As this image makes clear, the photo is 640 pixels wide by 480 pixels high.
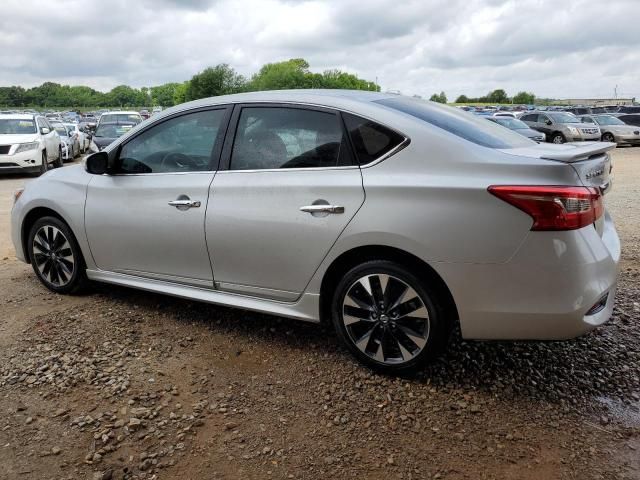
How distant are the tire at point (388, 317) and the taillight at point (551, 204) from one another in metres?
0.65

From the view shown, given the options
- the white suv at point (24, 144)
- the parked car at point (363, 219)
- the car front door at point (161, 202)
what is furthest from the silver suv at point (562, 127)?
the car front door at point (161, 202)

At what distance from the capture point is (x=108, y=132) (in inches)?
667

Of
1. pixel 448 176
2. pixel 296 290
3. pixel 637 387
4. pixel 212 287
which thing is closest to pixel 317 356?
pixel 296 290

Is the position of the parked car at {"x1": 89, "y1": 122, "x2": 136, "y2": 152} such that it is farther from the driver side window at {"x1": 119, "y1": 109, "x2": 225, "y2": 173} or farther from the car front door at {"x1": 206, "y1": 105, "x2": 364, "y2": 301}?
the car front door at {"x1": 206, "y1": 105, "x2": 364, "y2": 301}

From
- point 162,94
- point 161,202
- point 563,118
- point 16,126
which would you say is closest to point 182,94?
point 563,118

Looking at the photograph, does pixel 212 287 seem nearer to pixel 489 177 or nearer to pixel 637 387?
pixel 489 177

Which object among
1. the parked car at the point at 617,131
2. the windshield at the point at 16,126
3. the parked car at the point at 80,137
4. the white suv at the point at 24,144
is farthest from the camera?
the parked car at the point at 617,131

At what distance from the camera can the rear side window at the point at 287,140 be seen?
11.0ft

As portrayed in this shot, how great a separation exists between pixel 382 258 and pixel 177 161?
5.58 feet

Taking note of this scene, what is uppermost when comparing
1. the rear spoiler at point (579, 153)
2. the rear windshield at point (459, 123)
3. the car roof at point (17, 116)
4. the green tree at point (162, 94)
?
the green tree at point (162, 94)

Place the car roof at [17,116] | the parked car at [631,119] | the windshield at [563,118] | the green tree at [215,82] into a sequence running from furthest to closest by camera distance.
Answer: the green tree at [215,82] < the parked car at [631,119] < the windshield at [563,118] < the car roof at [17,116]

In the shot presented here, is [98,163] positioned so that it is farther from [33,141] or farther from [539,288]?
[33,141]

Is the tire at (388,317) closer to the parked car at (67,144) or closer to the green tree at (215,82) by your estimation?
the parked car at (67,144)

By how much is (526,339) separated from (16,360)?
306cm
